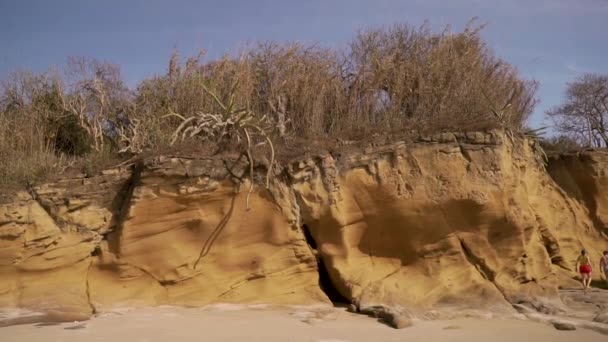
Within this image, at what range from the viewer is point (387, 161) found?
22.1 ft

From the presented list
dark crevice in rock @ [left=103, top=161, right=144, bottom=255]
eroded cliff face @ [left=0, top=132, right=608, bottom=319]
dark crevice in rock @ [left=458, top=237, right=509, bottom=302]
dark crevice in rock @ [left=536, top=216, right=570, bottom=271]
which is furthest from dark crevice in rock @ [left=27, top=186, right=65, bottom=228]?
dark crevice in rock @ [left=536, top=216, right=570, bottom=271]

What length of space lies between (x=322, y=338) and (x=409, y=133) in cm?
305

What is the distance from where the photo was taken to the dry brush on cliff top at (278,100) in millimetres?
6930

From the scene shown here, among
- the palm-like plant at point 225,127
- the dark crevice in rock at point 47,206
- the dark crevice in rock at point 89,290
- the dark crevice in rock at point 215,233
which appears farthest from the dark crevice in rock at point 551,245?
the dark crevice in rock at point 47,206

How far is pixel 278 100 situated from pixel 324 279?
8.37 ft

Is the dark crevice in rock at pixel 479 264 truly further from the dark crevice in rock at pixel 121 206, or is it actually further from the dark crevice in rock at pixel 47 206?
the dark crevice in rock at pixel 47 206

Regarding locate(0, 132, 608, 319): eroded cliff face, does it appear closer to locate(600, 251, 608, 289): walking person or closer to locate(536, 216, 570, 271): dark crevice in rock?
locate(536, 216, 570, 271): dark crevice in rock

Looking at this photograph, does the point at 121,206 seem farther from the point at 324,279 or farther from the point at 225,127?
the point at 324,279

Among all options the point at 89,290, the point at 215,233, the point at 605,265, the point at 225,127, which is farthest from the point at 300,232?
the point at 605,265

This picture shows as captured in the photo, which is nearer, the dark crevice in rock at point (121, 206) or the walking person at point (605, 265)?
the dark crevice in rock at point (121, 206)

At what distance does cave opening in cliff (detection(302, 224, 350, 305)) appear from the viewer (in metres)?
6.74

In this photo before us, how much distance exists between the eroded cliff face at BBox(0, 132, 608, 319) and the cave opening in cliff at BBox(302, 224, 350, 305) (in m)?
0.05

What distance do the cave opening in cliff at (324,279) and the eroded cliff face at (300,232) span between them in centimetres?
5

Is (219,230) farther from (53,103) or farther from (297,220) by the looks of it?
(53,103)
